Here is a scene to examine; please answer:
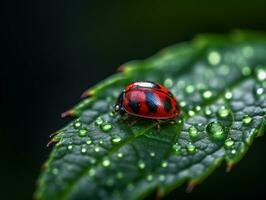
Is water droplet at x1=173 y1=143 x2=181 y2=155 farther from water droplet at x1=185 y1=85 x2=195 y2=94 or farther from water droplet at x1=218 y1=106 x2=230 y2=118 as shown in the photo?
water droplet at x1=185 y1=85 x2=195 y2=94

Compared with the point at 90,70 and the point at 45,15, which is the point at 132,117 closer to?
the point at 90,70

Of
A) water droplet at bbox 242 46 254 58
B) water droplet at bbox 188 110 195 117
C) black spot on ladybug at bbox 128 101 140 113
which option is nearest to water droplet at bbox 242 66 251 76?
water droplet at bbox 242 46 254 58

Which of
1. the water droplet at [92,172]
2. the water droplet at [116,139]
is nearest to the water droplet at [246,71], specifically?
the water droplet at [116,139]

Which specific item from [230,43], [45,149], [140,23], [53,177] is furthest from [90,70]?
[53,177]

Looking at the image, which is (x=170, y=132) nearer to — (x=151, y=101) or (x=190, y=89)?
(x=151, y=101)

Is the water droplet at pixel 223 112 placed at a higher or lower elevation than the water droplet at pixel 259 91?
higher

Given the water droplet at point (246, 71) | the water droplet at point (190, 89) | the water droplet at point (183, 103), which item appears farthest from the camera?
the water droplet at point (246, 71)

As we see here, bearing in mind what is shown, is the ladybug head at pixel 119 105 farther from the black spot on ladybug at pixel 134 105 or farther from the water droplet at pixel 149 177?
the water droplet at pixel 149 177
